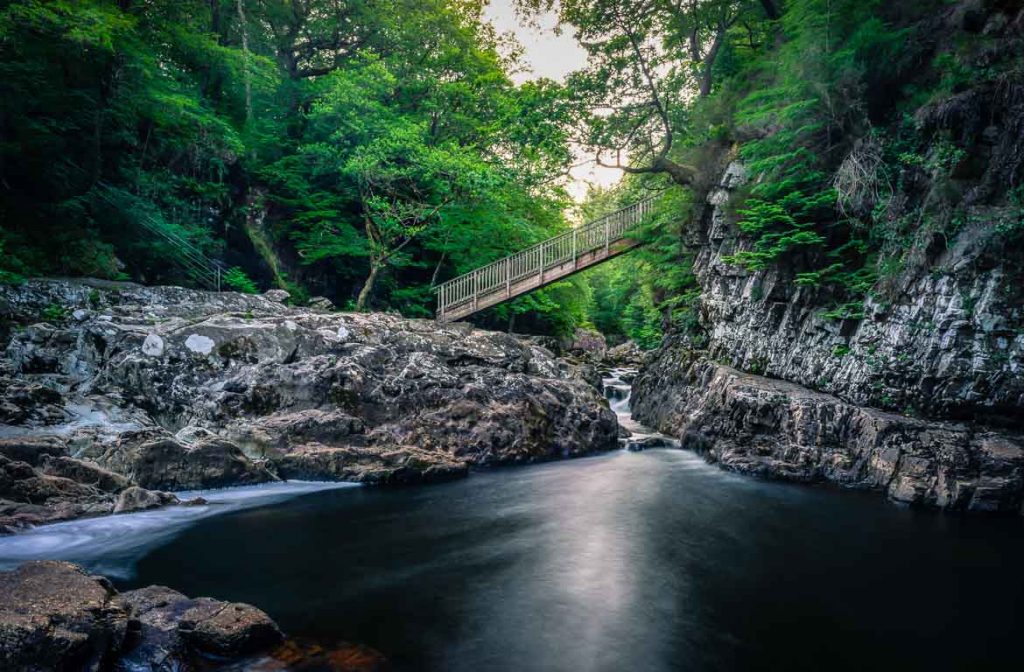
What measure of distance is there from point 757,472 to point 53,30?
617 inches

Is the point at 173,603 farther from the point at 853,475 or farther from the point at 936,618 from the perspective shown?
the point at 853,475

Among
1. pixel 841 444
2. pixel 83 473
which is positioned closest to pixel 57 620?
pixel 83 473

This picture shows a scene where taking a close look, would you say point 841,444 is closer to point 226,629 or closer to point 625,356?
point 226,629

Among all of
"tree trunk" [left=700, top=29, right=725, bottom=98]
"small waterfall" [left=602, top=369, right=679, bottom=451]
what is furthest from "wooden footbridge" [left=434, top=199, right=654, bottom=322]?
"small waterfall" [left=602, top=369, right=679, bottom=451]

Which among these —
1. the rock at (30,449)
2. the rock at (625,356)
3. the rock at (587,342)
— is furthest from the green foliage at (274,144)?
the rock at (625,356)

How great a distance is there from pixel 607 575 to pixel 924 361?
689cm

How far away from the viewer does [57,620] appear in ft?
9.65

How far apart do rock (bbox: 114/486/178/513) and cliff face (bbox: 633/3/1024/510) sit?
30.4 feet

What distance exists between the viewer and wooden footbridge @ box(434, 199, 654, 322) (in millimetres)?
16188

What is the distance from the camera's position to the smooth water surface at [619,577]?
398 cm

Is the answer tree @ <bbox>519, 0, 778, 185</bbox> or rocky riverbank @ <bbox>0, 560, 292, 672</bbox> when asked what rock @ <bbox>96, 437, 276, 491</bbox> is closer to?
rocky riverbank @ <bbox>0, 560, 292, 672</bbox>

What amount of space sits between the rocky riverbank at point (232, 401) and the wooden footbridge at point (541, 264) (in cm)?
509

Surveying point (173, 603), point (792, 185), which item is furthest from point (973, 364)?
point (173, 603)

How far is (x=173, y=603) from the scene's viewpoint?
3.63 meters
